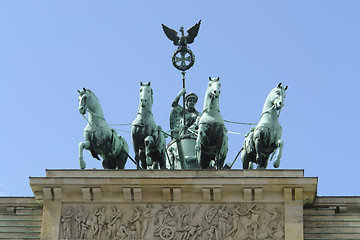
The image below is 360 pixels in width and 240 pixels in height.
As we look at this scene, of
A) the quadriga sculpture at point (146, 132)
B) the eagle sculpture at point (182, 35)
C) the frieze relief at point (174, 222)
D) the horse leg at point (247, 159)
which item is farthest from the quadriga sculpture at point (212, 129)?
the eagle sculpture at point (182, 35)

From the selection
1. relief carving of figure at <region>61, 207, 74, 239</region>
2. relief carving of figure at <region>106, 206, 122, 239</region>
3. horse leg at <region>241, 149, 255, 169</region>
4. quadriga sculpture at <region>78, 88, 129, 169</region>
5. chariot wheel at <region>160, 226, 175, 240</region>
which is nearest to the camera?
chariot wheel at <region>160, 226, 175, 240</region>

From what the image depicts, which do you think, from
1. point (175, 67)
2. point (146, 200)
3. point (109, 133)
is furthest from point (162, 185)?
point (175, 67)

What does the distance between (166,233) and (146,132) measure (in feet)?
10.4

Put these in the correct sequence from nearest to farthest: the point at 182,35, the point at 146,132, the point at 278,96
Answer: the point at 278,96 → the point at 146,132 → the point at 182,35

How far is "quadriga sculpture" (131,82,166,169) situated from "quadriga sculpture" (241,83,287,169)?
2.44 m

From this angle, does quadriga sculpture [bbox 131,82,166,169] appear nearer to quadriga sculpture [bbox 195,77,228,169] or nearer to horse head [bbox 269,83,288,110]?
quadriga sculpture [bbox 195,77,228,169]

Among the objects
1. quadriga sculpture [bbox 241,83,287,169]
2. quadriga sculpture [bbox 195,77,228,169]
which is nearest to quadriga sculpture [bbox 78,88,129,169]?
quadriga sculpture [bbox 195,77,228,169]

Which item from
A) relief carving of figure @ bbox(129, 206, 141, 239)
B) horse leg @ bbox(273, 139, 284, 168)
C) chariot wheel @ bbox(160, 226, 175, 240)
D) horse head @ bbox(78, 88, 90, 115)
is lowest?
chariot wheel @ bbox(160, 226, 175, 240)

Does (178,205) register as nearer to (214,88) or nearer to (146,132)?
(146,132)

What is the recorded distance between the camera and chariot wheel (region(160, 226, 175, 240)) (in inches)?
1328

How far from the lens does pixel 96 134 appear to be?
35.9 meters

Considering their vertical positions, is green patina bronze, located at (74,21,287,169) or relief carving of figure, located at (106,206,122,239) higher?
green patina bronze, located at (74,21,287,169)

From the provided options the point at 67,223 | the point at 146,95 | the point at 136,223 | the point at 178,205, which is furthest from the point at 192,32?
the point at 67,223

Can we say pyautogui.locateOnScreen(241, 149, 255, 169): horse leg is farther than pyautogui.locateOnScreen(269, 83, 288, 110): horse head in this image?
Yes
